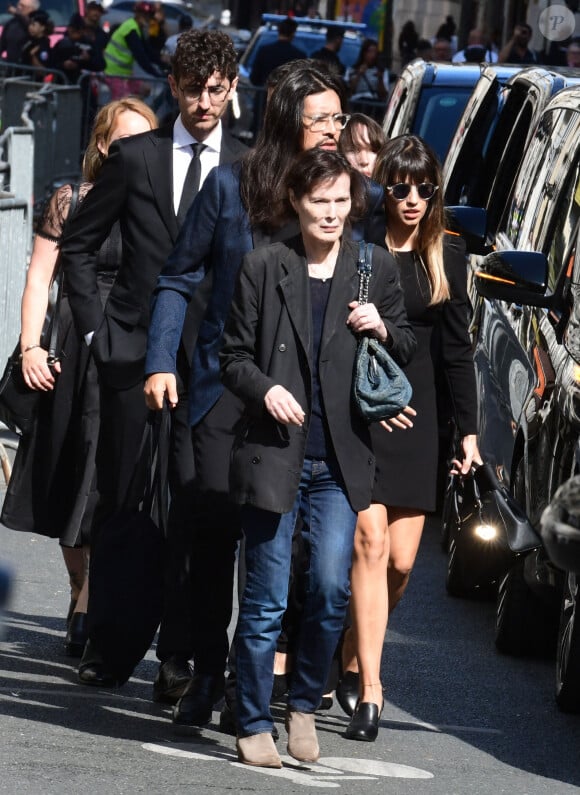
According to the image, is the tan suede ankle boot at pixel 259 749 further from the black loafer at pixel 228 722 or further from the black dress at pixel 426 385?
the black dress at pixel 426 385

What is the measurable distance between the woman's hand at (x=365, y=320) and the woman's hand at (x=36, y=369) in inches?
63.3

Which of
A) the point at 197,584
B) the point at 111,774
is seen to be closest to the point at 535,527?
the point at 197,584

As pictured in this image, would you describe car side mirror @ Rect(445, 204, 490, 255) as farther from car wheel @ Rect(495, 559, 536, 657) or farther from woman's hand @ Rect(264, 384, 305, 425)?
woman's hand @ Rect(264, 384, 305, 425)

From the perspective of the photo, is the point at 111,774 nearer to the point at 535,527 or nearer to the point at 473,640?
the point at 535,527

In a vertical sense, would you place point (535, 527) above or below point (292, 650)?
above

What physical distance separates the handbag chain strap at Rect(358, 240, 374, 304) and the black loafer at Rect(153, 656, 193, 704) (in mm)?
1401

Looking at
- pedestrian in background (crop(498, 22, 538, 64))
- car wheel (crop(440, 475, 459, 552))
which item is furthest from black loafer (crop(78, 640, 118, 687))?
pedestrian in background (crop(498, 22, 538, 64))

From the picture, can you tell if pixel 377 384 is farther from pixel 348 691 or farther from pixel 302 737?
pixel 348 691

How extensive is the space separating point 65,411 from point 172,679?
1.19 metres

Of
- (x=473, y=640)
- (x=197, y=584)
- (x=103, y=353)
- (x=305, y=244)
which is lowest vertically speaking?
(x=473, y=640)

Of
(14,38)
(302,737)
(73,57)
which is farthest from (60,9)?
(302,737)

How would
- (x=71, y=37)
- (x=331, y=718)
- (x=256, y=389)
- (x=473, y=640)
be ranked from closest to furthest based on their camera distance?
(x=256, y=389), (x=331, y=718), (x=473, y=640), (x=71, y=37)

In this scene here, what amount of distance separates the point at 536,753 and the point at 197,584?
1.14m

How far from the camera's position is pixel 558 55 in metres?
25.0
